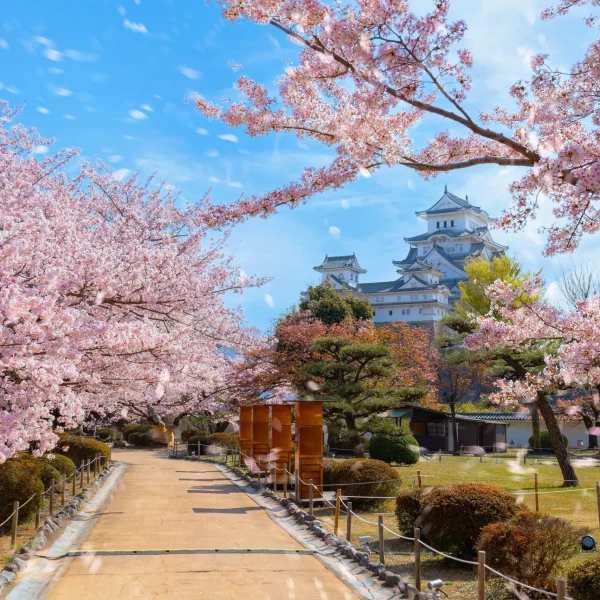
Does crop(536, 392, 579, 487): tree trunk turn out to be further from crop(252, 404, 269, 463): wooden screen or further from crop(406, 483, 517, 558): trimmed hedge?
crop(406, 483, 517, 558): trimmed hedge

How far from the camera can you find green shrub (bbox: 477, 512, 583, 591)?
769cm

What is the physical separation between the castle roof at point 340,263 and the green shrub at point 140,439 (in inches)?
1796

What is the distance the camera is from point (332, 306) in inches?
1726

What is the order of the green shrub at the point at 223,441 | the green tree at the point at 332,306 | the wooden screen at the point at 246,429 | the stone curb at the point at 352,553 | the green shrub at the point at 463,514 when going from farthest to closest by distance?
the green tree at the point at 332,306 < the green shrub at the point at 223,441 < the wooden screen at the point at 246,429 < the green shrub at the point at 463,514 < the stone curb at the point at 352,553

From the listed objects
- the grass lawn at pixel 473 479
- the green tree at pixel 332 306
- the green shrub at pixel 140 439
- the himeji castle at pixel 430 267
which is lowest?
the grass lawn at pixel 473 479

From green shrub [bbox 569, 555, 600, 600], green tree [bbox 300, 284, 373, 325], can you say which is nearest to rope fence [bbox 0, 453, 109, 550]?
green shrub [bbox 569, 555, 600, 600]

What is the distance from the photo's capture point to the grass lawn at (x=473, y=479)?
928 centimetres

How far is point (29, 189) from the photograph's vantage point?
13352 millimetres

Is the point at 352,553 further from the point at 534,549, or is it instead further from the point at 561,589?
the point at 561,589

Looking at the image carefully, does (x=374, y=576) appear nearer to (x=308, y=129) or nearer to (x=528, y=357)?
(x=308, y=129)

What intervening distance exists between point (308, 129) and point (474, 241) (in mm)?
76271

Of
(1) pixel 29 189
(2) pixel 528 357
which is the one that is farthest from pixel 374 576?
(2) pixel 528 357

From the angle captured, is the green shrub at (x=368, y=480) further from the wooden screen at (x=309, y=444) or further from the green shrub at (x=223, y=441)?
the green shrub at (x=223, y=441)

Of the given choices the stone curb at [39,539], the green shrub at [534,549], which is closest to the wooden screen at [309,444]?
the stone curb at [39,539]
